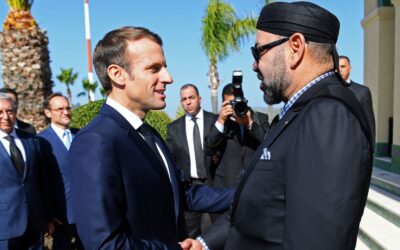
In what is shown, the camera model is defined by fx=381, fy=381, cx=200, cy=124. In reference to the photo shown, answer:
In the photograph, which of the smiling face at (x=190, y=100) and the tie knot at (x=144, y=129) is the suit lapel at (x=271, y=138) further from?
the smiling face at (x=190, y=100)

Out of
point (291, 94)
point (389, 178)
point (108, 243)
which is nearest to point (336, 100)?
point (291, 94)

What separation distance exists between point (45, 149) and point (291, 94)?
3.55 metres

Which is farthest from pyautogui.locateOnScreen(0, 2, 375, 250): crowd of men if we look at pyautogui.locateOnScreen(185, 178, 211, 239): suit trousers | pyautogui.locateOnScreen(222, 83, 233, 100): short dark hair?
pyautogui.locateOnScreen(185, 178, 211, 239): suit trousers

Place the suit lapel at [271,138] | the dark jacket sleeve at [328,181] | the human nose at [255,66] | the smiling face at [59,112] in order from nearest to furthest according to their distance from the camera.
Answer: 1. the dark jacket sleeve at [328,181]
2. the suit lapel at [271,138]
3. the human nose at [255,66]
4. the smiling face at [59,112]

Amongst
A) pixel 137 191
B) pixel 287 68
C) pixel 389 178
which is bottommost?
pixel 389 178

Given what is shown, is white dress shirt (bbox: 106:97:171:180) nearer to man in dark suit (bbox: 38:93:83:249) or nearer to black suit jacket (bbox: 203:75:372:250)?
black suit jacket (bbox: 203:75:372:250)

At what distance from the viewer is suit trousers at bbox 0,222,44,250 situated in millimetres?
3513

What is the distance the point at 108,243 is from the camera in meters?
1.44

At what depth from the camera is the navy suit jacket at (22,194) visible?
11.6 ft

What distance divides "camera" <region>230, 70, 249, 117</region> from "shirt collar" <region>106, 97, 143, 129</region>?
2.07m

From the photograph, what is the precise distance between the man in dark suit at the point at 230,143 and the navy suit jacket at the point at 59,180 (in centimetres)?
171

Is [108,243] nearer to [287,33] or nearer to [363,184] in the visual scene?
[363,184]

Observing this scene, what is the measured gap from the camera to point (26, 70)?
35.8ft

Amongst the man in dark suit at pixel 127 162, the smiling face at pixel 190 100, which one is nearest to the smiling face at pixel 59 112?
the smiling face at pixel 190 100
